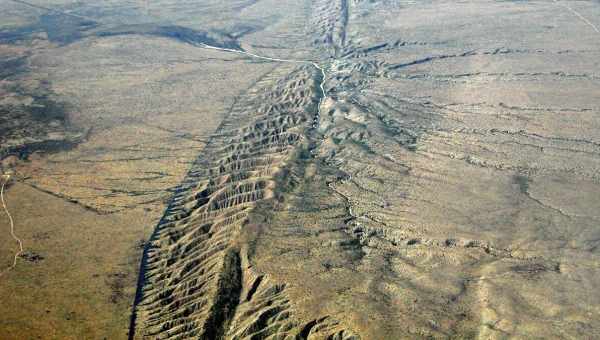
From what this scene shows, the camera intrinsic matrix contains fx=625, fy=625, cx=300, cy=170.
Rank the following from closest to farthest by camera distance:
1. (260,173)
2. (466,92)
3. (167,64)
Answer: (260,173), (466,92), (167,64)

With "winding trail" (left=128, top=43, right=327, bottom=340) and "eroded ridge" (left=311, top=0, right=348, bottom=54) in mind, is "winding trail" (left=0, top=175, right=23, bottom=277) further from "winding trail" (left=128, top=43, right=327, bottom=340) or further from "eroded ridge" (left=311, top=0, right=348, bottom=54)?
"eroded ridge" (left=311, top=0, right=348, bottom=54)

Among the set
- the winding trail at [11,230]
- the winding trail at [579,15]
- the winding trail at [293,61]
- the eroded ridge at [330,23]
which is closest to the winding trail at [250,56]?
the winding trail at [293,61]

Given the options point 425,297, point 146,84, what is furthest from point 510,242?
point 146,84

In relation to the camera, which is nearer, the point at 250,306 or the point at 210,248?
the point at 250,306

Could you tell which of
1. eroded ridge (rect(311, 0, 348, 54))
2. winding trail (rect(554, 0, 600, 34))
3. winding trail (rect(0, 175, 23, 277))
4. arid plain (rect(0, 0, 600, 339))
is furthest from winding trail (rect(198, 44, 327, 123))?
winding trail (rect(554, 0, 600, 34))

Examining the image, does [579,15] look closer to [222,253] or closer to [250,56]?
[250,56]

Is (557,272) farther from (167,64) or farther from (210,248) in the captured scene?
(167,64)

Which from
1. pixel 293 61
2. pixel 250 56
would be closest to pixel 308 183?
pixel 293 61
